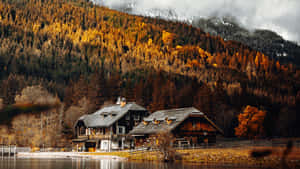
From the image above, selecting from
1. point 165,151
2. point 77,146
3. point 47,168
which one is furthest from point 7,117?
point 77,146

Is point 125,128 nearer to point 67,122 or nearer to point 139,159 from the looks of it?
point 67,122

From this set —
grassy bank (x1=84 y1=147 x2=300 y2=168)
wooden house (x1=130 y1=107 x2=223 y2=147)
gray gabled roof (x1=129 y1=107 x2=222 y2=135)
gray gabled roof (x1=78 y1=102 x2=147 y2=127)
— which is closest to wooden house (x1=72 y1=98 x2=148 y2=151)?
gray gabled roof (x1=78 y1=102 x2=147 y2=127)

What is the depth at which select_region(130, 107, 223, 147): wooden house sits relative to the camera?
247 ft

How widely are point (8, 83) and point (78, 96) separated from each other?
107 m

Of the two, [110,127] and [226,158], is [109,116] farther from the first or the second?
[226,158]

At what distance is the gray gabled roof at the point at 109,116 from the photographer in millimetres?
90669

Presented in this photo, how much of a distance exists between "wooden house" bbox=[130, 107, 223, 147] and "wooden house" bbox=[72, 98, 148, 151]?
7.57 metres

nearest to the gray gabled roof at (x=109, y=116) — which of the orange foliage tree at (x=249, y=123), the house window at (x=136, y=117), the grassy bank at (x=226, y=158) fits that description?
the house window at (x=136, y=117)

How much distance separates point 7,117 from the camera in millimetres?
9594

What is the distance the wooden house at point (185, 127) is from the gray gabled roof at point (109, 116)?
32.4ft

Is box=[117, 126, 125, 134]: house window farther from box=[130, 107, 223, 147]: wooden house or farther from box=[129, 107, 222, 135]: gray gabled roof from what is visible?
box=[130, 107, 223, 147]: wooden house

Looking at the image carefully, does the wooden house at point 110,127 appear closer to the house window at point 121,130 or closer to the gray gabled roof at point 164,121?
the house window at point 121,130

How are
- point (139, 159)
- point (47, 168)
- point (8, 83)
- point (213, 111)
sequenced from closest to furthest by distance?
point (8, 83)
point (47, 168)
point (139, 159)
point (213, 111)

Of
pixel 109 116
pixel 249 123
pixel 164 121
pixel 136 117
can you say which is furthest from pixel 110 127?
pixel 249 123
